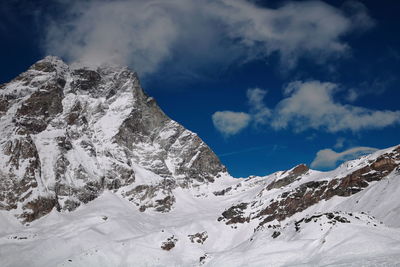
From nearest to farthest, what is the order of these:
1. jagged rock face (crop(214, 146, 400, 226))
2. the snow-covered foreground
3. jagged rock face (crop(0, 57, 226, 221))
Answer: the snow-covered foreground, jagged rock face (crop(214, 146, 400, 226)), jagged rock face (crop(0, 57, 226, 221))

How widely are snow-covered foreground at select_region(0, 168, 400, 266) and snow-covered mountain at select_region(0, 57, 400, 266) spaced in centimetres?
30

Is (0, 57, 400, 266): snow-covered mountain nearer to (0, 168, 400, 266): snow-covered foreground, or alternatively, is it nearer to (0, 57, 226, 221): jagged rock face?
(0, 168, 400, 266): snow-covered foreground

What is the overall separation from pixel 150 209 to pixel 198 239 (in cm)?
4713

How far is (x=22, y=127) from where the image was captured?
6412 inches

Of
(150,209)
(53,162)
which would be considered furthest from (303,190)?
(53,162)

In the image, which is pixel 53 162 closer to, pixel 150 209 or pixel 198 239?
pixel 150 209

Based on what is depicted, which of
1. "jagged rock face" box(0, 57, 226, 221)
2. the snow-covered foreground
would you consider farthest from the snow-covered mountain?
"jagged rock face" box(0, 57, 226, 221)

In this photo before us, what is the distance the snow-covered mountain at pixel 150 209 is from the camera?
56000mm

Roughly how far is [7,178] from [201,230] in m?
72.2

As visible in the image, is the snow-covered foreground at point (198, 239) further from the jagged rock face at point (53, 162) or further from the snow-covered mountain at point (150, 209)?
the jagged rock face at point (53, 162)

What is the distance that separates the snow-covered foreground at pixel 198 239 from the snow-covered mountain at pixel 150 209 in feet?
0.97

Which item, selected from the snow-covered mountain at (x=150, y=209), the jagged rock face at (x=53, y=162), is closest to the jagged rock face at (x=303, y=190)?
the snow-covered mountain at (x=150, y=209)

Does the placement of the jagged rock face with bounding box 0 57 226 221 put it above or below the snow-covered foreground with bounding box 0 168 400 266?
above

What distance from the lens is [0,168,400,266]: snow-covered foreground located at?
1964 inches
